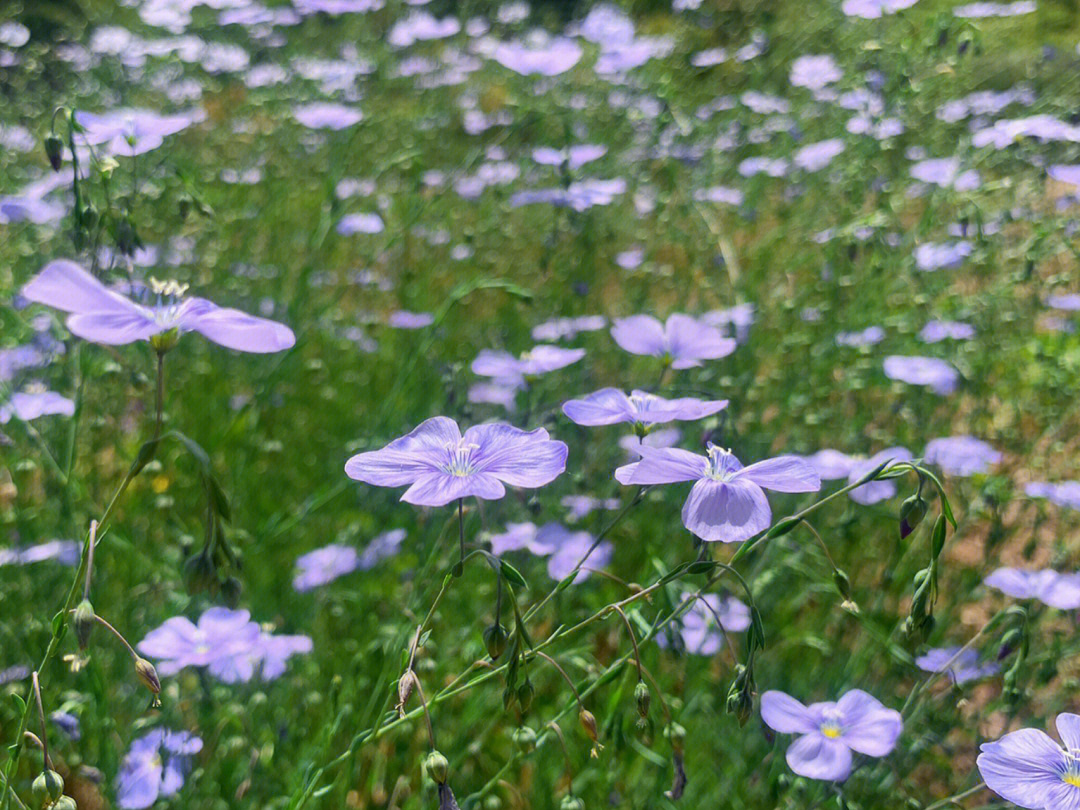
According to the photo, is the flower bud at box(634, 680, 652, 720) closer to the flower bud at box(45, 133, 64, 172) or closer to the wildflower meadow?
the wildflower meadow

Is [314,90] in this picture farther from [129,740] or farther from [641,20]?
[641,20]

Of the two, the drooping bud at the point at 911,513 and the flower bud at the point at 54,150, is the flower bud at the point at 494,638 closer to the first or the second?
the drooping bud at the point at 911,513

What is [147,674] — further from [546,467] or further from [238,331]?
[546,467]

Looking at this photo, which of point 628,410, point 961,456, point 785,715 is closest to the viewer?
point 628,410

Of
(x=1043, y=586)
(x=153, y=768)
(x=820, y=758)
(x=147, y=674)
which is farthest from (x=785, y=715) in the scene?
(x=153, y=768)

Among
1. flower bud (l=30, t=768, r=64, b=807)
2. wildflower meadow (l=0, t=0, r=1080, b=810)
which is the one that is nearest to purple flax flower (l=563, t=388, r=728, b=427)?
wildflower meadow (l=0, t=0, r=1080, b=810)

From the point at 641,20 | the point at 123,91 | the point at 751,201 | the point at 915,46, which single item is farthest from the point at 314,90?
the point at 641,20
